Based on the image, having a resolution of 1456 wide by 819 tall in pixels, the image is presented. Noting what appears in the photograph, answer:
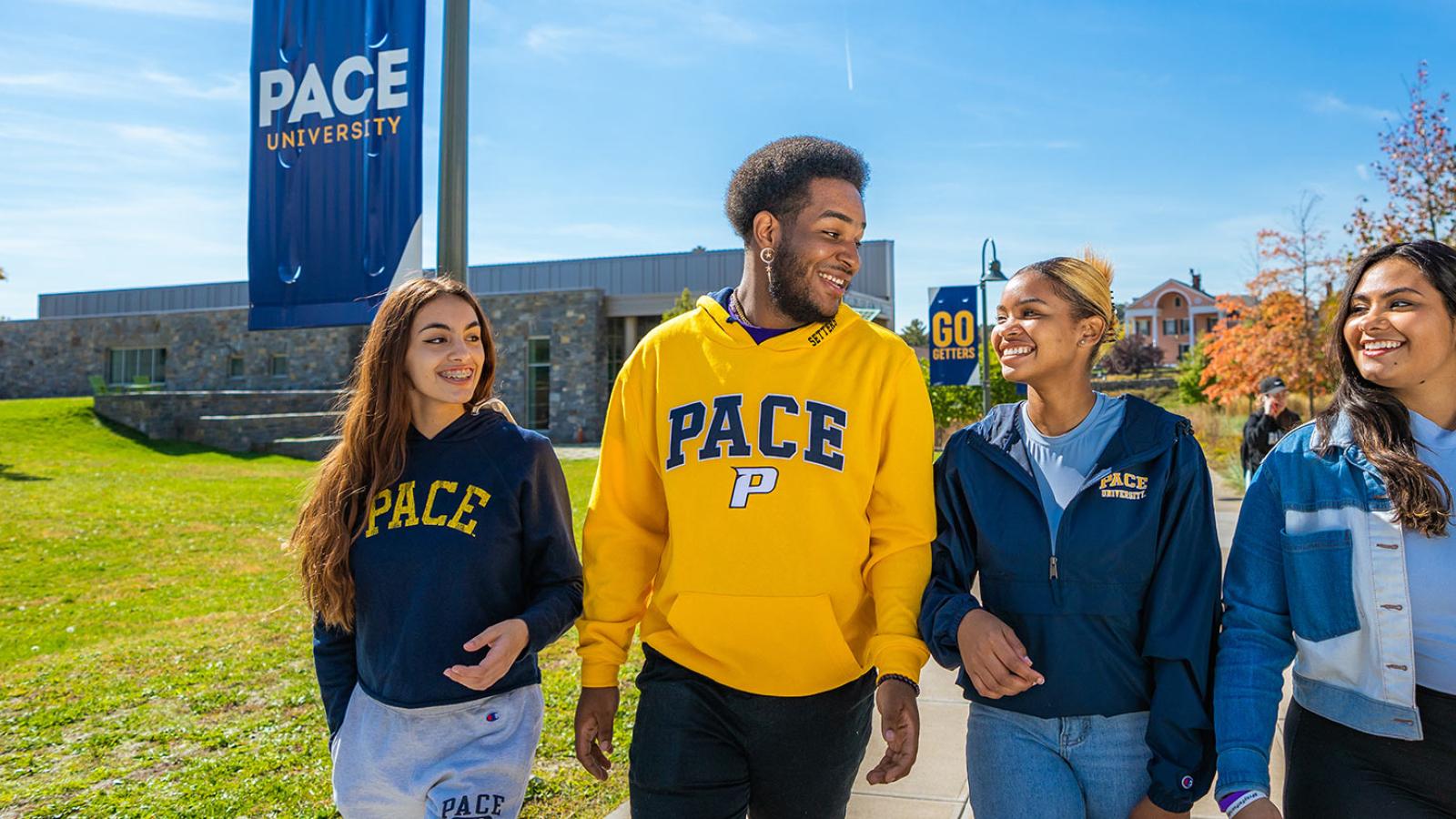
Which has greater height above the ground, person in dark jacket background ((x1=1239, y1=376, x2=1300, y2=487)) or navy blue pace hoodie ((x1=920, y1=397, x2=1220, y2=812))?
person in dark jacket background ((x1=1239, y1=376, x2=1300, y2=487))

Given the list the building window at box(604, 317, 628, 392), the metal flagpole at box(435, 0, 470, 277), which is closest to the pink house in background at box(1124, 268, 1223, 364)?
the building window at box(604, 317, 628, 392)

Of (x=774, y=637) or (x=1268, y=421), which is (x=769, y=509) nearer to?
(x=774, y=637)

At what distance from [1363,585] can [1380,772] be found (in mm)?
409

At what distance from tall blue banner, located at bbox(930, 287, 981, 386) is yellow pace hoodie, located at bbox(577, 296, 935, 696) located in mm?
13837

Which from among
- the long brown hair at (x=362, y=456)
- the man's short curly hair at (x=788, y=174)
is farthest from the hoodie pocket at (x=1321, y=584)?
the long brown hair at (x=362, y=456)

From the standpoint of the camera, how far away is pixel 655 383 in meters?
2.75

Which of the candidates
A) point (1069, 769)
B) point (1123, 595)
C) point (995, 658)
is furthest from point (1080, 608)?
point (1069, 769)

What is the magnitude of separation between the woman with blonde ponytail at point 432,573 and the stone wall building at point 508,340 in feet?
94.7

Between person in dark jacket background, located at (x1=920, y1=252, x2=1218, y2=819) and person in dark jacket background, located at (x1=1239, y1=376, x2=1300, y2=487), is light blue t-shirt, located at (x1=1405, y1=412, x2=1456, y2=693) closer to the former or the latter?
person in dark jacket background, located at (x1=920, y1=252, x2=1218, y2=819)

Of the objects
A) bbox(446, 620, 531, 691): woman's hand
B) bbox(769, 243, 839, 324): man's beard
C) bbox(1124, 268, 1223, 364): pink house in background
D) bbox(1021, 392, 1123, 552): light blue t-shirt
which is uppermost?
bbox(1124, 268, 1223, 364): pink house in background

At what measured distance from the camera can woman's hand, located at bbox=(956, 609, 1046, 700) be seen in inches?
87.6

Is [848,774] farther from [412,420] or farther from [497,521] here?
[412,420]

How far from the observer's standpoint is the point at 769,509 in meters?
2.50

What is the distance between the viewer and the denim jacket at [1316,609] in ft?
7.12
